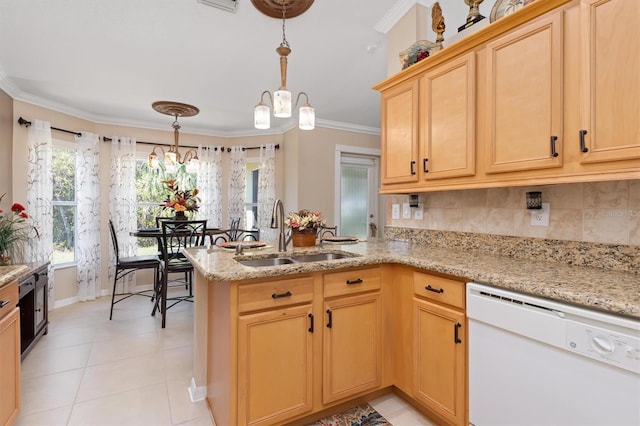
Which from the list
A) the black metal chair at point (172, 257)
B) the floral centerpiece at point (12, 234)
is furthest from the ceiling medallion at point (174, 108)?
the floral centerpiece at point (12, 234)

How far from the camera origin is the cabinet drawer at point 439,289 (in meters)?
1.52

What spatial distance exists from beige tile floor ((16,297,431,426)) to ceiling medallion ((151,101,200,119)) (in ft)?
8.32

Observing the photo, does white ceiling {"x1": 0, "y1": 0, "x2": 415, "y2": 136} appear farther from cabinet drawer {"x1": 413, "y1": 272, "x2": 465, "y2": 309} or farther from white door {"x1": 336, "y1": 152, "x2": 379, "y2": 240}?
cabinet drawer {"x1": 413, "y1": 272, "x2": 465, "y2": 309}

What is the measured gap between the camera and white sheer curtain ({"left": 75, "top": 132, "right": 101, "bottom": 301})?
163 inches

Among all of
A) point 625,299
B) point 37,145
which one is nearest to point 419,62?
point 625,299

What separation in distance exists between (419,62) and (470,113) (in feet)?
1.77

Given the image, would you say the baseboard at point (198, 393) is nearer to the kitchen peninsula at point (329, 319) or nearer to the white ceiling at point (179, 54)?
the kitchen peninsula at point (329, 319)

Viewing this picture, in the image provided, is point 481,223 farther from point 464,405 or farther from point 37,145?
point 37,145

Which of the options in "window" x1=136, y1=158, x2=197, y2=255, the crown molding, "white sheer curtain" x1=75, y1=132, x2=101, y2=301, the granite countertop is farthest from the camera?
"window" x1=136, y1=158, x2=197, y2=255

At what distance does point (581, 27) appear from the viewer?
52.0 inches

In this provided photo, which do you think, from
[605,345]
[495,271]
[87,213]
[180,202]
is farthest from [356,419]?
[87,213]

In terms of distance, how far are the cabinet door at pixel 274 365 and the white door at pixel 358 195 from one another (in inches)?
133

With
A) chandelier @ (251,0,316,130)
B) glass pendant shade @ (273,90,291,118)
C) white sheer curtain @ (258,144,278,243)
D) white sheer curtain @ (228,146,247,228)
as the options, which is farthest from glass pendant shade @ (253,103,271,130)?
A: white sheer curtain @ (228,146,247,228)

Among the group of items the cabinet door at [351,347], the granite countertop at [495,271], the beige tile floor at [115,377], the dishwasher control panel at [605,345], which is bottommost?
the beige tile floor at [115,377]
